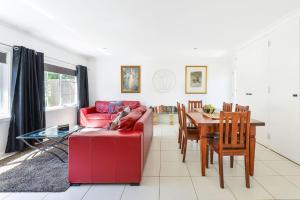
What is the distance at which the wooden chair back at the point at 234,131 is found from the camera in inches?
82.3

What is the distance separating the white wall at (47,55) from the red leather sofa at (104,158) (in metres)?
2.04

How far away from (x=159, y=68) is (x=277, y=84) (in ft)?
12.3

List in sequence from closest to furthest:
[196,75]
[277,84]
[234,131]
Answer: [234,131]
[277,84]
[196,75]

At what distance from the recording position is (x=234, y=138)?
2.14 meters

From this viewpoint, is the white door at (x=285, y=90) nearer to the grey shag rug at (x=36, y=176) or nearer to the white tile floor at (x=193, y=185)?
the white tile floor at (x=193, y=185)

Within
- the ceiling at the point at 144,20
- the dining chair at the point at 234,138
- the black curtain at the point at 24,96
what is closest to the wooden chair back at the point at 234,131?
the dining chair at the point at 234,138

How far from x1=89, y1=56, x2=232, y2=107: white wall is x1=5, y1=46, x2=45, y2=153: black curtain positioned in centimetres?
264

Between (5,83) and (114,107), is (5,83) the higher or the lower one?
the higher one

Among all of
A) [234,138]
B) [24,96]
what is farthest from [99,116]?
[234,138]

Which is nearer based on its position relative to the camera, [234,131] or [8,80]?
[234,131]

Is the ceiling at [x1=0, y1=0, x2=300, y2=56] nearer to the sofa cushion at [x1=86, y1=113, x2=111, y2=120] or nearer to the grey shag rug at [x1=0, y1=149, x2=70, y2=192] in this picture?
the sofa cushion at [x1=86, y1=113, x2=111, y2=120]

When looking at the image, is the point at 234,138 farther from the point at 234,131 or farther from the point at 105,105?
the point at 105,105

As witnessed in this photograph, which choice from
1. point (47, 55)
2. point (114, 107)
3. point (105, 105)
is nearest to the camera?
point (47, 55)

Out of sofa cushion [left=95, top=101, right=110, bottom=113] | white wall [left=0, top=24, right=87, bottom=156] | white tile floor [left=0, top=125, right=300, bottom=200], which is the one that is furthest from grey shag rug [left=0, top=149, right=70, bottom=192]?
sofa cushion [left=95, top=101, right=110, bottom=113]
